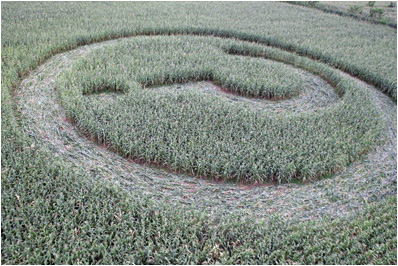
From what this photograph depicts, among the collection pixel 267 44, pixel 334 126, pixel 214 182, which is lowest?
pixel 214 182

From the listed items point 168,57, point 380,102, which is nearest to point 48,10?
point 168,57

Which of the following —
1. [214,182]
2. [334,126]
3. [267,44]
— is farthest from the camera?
[267,44]

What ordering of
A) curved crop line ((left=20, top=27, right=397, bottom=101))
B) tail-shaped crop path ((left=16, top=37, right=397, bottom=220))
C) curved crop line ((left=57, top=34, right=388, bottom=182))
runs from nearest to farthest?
tail-shaped crop path ((left=16, top=37, right=397, bottom=220)), curved crop line ((left=57, top=34, right=388, bottom=182)), curved crop line ((left=20, top=27, right=397, bottom=101))

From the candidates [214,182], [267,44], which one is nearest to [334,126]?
[214,182]

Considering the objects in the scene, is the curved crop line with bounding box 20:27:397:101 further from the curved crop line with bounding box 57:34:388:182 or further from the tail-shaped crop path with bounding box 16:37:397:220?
the tail-shaped crop path with bounding box 16:37:397:220

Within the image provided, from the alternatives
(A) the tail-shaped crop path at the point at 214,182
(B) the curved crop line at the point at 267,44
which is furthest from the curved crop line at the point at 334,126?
(B) the curved crop line at the point at 267,44

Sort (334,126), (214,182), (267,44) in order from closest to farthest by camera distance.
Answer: (214,182), (334,126), (267,44)

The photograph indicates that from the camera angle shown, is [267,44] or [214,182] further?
[267,44]

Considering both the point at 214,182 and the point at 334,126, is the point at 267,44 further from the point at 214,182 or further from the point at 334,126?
the point at 214,182

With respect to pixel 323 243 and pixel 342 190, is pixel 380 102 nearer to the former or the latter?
pixel 342 190

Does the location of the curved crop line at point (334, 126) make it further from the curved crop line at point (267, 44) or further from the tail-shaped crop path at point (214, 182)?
the curved crop line at point (267, 44)

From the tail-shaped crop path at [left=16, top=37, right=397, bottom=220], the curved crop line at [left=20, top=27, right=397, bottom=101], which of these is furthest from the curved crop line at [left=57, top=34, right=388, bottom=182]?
the curved crop line at [left=20, top=27, right=397, bottom=101]
